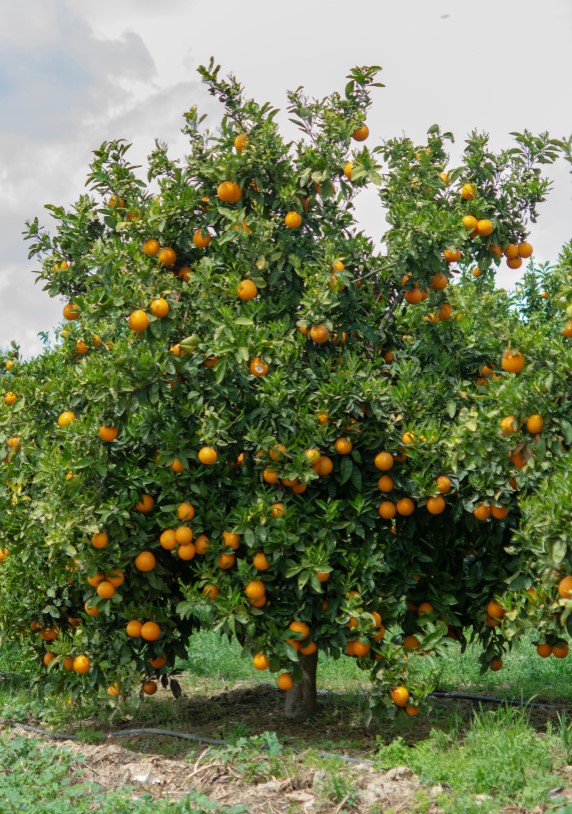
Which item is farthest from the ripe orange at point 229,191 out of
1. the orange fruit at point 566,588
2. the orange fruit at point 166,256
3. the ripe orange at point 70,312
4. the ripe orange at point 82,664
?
the ripe orange at point 82,664

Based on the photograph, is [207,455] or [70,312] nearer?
[207,455]

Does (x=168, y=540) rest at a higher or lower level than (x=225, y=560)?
higher

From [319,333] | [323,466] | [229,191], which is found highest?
[229,191]

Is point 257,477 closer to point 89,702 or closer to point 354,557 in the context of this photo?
point 354,557

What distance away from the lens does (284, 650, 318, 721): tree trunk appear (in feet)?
20.3

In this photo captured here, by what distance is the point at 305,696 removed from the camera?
6.22 metres

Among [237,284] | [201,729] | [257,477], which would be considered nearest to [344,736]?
[201,729]

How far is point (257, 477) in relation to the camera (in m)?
5.27

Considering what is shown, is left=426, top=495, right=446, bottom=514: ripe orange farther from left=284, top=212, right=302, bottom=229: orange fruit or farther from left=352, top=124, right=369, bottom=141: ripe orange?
left=352, top=124, right=369, bottom=141: ripe orange

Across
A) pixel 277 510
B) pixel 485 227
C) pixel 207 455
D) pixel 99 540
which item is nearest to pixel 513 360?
pixel 485 227

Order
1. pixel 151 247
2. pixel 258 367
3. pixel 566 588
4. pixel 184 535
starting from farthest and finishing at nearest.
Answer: pixel 151 247, pixel 184 535, pixel 258 367, pixel 566 588

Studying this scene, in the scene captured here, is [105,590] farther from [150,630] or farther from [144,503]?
[144,503]

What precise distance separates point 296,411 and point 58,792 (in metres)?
2.38

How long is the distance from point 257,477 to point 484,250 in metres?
2.06
